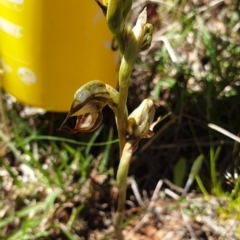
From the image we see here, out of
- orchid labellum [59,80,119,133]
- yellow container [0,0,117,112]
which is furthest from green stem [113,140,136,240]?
yellow container [0,0,117,112]

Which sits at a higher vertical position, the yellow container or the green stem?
the yellow container

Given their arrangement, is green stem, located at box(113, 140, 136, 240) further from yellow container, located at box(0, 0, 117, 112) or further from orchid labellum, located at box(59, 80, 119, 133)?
yellow container, located at box(0, 0, 117, 112)

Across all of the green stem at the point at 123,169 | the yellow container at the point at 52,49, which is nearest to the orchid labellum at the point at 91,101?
the green stem at the point at 123,169

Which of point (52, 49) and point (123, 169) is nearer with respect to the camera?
point (123, 169)

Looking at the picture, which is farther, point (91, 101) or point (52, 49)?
point (52, 49)

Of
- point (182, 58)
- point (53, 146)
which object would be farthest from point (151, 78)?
point (53, 146)

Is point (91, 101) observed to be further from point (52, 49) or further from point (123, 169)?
point (52, 49)

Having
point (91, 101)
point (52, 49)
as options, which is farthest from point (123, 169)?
point (52, 49)

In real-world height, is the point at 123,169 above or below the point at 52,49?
below
